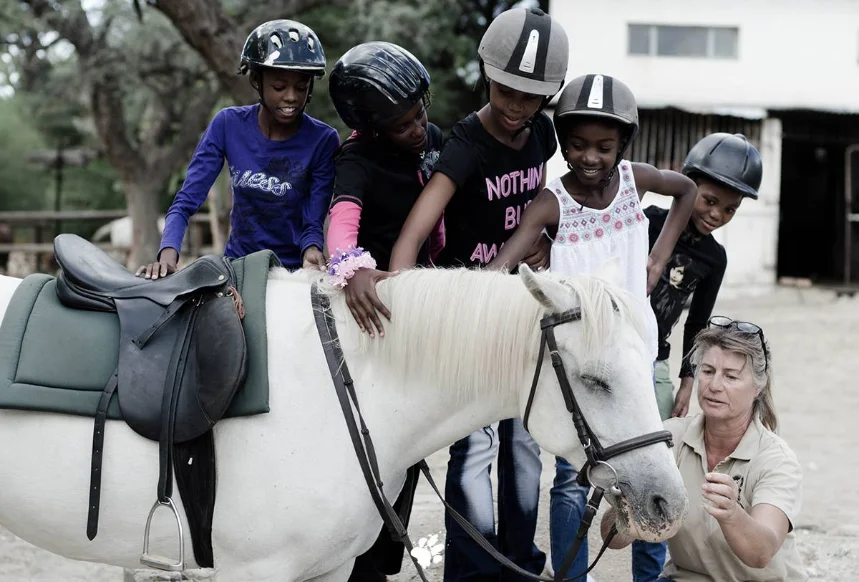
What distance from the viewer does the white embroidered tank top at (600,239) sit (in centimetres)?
275

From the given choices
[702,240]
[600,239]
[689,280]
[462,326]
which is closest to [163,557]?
[462,326]

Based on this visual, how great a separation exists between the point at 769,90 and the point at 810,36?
1.07 metres

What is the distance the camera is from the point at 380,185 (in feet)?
9.18

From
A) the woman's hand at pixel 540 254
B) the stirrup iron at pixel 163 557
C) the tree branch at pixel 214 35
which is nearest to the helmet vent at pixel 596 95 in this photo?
the woman's hand at pixel 540 254

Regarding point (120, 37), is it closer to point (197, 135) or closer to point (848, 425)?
point (197, 135)

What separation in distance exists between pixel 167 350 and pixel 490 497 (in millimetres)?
1349

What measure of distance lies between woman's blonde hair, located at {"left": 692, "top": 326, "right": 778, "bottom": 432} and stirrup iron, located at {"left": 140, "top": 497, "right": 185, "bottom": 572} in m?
1.60

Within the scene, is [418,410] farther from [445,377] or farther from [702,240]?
[702,240]

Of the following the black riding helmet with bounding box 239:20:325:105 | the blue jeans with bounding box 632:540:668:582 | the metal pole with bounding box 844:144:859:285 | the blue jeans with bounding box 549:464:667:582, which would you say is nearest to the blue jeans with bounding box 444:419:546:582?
the blue jeans with bounding box 549:464:667:582

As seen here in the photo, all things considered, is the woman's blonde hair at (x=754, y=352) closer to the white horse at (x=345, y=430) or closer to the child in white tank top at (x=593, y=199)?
the child in white tank top at (x=593, y=199)

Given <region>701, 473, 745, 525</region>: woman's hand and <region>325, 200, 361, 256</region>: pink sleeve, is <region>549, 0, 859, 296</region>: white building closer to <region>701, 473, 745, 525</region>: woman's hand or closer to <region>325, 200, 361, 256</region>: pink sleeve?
<region>325, 200, 361, 256</region>: pink sleeve


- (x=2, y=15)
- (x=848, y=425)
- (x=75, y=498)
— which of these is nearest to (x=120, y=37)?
(x=2, y=15)

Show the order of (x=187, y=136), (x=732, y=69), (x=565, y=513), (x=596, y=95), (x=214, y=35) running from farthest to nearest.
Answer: (x=732, y=69), (x=187, y=136), (x=214, y=35), (x=565, y=513), (x=596, y=95)

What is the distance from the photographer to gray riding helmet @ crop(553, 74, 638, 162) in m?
2.65
